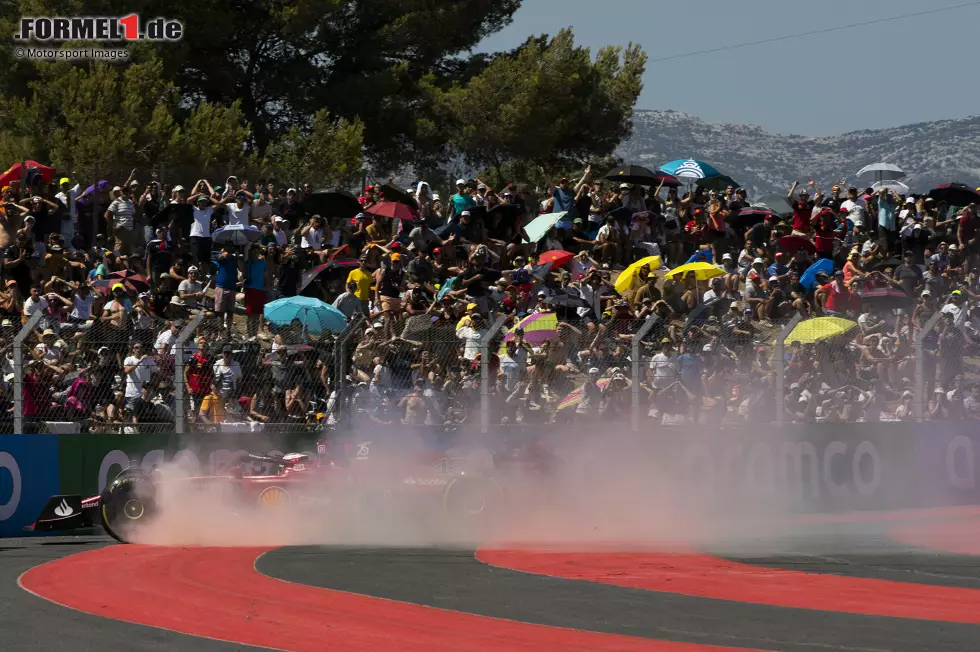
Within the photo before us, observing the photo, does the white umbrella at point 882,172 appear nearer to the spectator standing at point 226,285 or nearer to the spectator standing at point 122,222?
the spectator standing at point 226,285

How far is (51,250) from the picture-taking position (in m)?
17.2

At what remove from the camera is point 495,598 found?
8539 mm

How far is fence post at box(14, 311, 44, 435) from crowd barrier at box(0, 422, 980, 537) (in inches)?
6.9

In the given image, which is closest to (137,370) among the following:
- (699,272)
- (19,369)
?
(19,369)

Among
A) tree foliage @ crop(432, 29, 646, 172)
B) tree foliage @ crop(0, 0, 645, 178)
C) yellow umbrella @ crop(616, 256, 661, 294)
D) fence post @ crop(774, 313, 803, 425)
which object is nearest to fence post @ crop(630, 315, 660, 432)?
fence post @ crop(774, 313, 803, 425)

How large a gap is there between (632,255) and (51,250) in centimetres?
872

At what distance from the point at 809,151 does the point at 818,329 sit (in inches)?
5749

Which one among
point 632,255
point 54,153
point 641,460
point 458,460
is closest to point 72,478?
point 458,460

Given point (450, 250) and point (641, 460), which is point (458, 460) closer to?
point (641, 460)

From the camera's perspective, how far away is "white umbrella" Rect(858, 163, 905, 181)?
28578 millimetres

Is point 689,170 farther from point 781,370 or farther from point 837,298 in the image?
point 781,370

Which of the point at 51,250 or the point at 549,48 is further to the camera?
the point at 549,48

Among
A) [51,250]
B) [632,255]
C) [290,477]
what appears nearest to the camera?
[290,477]

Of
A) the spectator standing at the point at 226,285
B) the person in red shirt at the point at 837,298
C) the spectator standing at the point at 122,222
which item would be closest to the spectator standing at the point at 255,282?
the spectator standing at the point at 226,285
